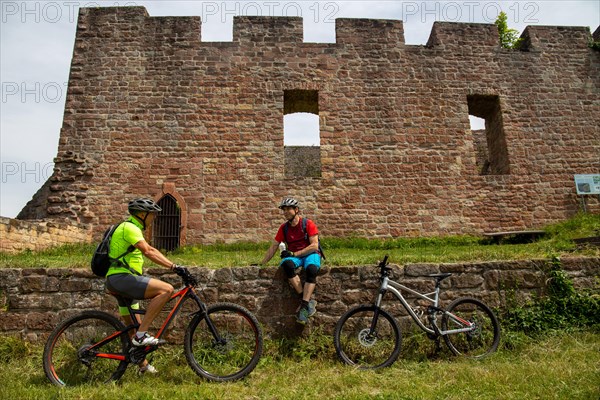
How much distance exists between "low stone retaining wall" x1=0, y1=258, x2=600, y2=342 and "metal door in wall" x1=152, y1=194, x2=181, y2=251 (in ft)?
18.2

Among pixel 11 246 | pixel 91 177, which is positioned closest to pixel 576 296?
pixel 11 246

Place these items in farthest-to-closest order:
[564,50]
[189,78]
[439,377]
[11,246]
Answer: [564,50] → [189,78] → [11,246] → [439,377]

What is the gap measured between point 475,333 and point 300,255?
6.61 ft

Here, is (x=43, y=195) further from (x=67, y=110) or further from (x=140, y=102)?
(x=140, y=102)

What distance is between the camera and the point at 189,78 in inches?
441

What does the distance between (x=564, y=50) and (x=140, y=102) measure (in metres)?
11.5

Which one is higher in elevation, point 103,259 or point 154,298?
point 103,259

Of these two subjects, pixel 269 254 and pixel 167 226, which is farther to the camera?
pixel 167 226

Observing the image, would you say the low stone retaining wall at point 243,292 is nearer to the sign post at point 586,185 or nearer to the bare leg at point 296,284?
the bare leg at point 296,284

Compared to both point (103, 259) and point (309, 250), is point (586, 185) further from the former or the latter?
point (103, 259)

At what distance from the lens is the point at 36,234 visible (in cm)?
892

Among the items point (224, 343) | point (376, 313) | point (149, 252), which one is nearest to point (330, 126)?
point (376, 313)

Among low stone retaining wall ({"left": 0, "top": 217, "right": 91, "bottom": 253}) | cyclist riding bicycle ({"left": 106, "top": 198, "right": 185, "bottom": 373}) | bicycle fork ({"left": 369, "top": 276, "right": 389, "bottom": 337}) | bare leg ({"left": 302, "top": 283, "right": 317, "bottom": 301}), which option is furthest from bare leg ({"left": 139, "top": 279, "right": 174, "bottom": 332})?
low stone retaining wall ({"left": 0, "top": 217, "right": 91, "bottom": 253})

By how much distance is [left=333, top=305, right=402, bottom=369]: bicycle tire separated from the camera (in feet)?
14.3
